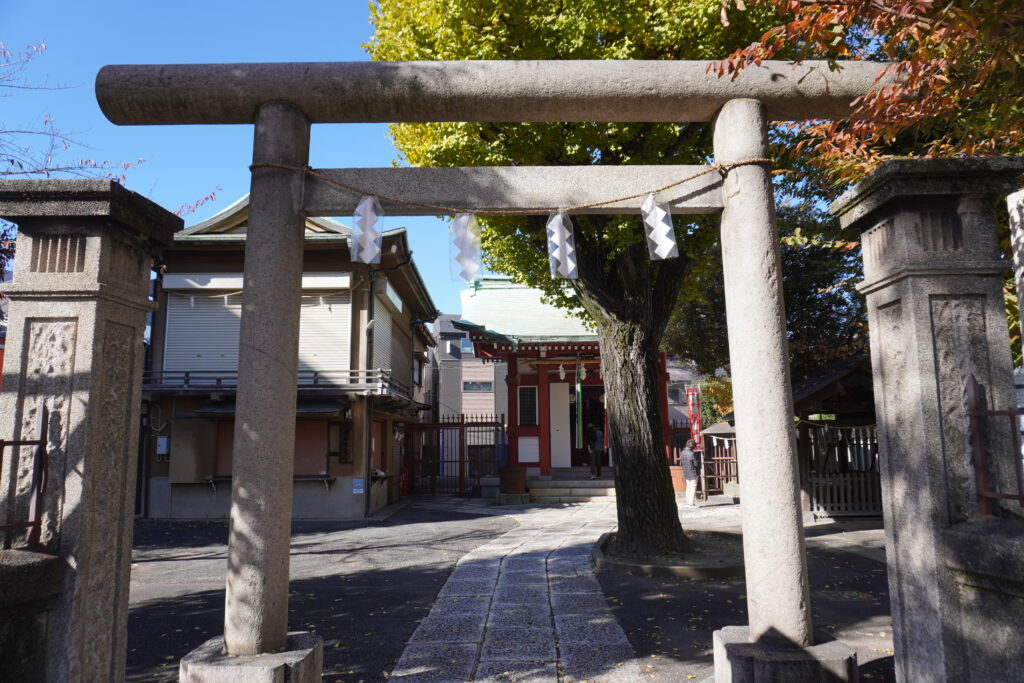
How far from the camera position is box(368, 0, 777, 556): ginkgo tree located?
8523 millimetres

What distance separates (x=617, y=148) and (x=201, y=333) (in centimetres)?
1348

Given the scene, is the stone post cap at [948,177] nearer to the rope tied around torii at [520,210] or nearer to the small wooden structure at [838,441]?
the rope tied around torii at [520,210]

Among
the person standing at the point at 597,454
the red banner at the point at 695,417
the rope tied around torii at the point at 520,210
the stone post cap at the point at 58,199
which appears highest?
the rope tied around torii at the point at 520,210

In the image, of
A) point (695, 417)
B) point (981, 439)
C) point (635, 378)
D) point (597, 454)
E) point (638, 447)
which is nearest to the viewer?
point (981, 439)

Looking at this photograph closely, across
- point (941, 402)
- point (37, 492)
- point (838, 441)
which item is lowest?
point (37, 492)

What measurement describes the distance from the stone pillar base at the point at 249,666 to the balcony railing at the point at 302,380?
1278 centimetres

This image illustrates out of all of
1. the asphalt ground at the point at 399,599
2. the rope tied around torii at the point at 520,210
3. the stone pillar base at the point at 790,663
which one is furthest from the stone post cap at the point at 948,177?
the asphalt ground at the point at 399,599

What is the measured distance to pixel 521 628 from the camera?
6.32 m

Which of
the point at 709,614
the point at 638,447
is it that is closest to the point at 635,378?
the point at 638,447

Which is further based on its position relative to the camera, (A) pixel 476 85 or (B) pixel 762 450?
(A) pixel 476 85

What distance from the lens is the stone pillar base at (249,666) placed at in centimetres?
379

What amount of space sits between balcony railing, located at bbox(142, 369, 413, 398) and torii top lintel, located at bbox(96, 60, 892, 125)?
12.5 metres

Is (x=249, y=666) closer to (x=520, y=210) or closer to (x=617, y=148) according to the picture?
(x=520, y=210)

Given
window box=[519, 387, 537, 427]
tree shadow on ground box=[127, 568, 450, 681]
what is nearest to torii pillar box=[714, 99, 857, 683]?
tree shadow on ground box=[127, 568, 450, 681]
